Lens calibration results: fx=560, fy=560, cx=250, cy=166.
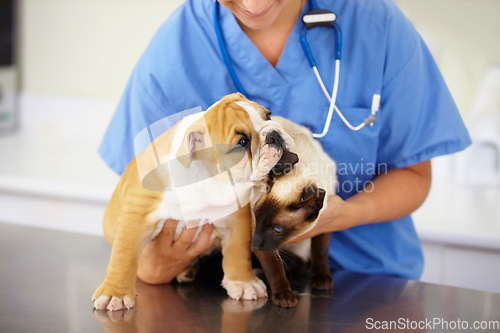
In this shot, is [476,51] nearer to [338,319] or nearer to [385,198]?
[385,198]

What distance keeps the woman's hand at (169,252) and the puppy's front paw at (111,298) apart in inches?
3.9

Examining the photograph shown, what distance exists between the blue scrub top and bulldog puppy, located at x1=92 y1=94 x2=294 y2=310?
7.4 inches

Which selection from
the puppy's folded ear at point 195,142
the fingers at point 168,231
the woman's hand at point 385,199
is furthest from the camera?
the woman's hand at point 385,199

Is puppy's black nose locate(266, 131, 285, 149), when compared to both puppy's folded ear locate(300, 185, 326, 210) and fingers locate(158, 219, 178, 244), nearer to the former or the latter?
puppy's folded ear locate(300, 185, 326, 210)

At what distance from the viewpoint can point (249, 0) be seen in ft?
2.56

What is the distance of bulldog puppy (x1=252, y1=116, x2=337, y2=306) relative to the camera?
75 centimetres

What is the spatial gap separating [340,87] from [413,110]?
5.6 inches

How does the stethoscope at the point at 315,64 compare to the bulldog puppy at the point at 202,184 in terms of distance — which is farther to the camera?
the stethoscope at the point at 315,64

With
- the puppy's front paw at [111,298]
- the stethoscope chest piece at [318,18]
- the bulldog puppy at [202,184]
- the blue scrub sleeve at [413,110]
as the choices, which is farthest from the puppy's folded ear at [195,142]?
the blue scrub sleeve at [413,110]

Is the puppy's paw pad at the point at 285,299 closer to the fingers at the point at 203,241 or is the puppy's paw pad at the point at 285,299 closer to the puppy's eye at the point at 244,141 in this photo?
the fingers at the point at 203,241

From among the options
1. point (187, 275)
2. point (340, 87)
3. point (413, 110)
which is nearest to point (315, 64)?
point (340, 87)

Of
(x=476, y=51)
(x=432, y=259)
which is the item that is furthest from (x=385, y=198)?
(x=476, y=51)

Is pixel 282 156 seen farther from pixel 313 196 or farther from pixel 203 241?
pixel 203 241

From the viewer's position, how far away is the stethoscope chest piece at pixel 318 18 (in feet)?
2.93
